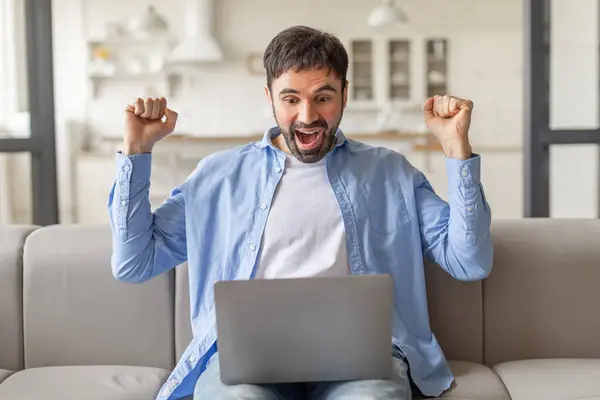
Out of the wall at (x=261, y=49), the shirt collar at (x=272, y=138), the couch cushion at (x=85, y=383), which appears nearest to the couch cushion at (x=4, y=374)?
the couch cushion at (x=85, y=383)

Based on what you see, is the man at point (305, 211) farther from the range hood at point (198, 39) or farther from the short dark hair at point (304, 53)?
the range hood at point (198, 39)

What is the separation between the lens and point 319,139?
1.77 meters

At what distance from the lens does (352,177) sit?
1854 mm

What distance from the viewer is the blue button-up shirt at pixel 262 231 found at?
174cm

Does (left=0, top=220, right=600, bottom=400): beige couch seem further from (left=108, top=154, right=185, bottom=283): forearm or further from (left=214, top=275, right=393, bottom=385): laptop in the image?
(left=214, top=275, right=393, bottom=385): laptop

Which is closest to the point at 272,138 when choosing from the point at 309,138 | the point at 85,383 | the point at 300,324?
the point at 309,138

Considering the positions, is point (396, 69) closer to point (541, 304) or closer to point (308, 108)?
point (541, 304)

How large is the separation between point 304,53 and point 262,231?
0.41 metres

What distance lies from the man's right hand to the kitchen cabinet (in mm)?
6640

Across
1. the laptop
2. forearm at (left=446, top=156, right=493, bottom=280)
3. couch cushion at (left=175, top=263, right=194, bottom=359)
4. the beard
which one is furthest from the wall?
the laptop

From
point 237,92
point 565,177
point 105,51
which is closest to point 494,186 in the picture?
point 237,92

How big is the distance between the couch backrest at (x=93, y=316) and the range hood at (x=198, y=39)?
20.6 ft

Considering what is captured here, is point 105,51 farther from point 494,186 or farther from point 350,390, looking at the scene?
point 350,390

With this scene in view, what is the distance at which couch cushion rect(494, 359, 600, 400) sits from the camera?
175cm
